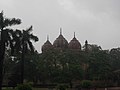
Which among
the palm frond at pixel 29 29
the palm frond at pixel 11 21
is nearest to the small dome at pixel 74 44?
the palm frond at pixel 29 29

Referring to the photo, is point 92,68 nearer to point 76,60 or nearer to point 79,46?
point 76,60

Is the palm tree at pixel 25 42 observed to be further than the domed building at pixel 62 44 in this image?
No

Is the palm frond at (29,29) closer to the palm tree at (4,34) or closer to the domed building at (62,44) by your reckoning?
the palm tree at (4,34)

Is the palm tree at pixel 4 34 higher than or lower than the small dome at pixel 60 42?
lower

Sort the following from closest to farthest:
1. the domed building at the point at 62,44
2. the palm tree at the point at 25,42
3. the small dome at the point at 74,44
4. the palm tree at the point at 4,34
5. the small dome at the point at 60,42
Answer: the palm tree at the point at 4,34 < the palm tree at the point at 25,42 < the domed building at the point at 62,44 < the small dome at the point at 74,44 < the small dome at the point at 60,42

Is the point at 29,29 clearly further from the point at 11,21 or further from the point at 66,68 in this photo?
the point at 66,68

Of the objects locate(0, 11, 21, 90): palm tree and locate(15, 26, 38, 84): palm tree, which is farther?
locate(15, 26, 38, 84): palm tree

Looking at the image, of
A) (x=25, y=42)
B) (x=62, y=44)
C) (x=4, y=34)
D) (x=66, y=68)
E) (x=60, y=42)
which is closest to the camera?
(x=4, y=34)

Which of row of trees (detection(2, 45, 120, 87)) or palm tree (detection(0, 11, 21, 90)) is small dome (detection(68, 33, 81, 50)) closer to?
row of trees (detection(2, 45, 120, 87))

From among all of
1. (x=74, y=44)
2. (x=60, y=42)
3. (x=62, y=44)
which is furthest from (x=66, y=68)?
(x=60, y=42)

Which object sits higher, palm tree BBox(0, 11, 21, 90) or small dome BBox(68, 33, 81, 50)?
small dome BBox(68, 33, 81, 50)

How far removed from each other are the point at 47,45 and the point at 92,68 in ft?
49.9

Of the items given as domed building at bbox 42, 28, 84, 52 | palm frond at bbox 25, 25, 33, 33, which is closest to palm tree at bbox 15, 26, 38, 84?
palm frond at bbox 25, 25, 33, 33

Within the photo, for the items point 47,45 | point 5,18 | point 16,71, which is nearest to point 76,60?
point 16,71
